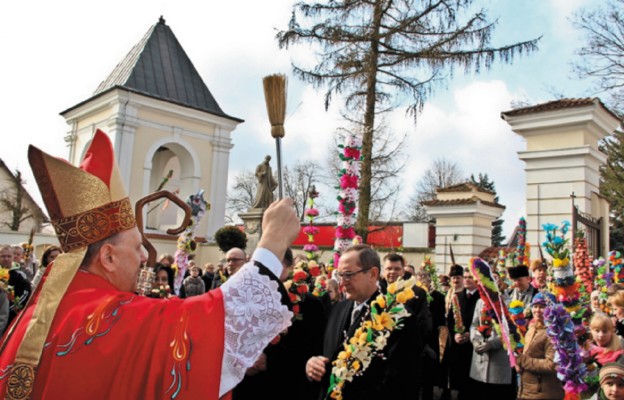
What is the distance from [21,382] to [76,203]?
600 mm

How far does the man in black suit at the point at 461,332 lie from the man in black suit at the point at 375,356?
3821 mm

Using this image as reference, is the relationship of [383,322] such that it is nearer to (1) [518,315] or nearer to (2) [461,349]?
(1) [518,315]

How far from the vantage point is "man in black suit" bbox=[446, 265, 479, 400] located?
7.16 m

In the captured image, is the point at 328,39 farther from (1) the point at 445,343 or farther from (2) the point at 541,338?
(2) the point at 541,338

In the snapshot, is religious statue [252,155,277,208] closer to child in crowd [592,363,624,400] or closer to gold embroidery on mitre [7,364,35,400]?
child in crowd [592,363,624,400]

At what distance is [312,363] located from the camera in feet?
11.2

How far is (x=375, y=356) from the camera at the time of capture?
324 cm

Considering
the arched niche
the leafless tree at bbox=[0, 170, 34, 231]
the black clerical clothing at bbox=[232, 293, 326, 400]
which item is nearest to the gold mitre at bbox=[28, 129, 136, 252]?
the black clerical clothing at bbox=[232, 293, 326, 400]

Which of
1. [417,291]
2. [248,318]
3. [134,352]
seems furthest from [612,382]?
[134,352]

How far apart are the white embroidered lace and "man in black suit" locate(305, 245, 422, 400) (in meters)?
1.66

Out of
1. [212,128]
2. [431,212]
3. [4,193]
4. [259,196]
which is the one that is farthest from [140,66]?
[431,212]

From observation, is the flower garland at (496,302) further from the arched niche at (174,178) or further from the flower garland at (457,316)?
the arched niche at (174,178)

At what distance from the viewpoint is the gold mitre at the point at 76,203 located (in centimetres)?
183

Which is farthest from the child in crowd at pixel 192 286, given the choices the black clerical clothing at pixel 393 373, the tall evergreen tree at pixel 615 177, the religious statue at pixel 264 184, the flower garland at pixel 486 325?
the tall evergreen tree at pixel 615 177
